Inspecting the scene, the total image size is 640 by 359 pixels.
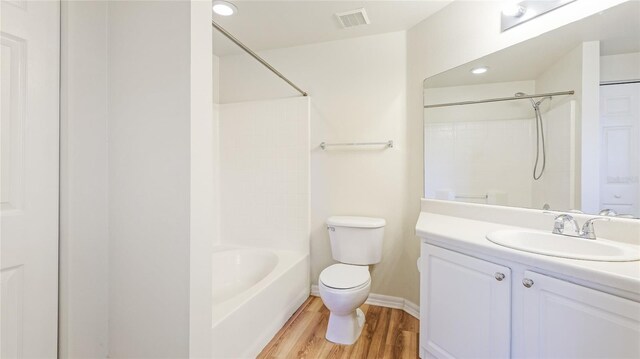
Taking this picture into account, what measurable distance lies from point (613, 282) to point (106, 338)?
6.04 ft

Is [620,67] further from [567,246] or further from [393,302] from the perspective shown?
[393,302]

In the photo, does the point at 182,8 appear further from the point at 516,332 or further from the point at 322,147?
the point at 516,332

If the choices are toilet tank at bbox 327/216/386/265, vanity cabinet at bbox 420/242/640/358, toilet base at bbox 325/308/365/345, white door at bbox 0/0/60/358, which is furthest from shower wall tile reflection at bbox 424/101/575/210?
white door at bbox 0/0/60/358

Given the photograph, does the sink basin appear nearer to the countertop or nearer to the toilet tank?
the countertop

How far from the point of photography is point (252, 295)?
1623 mm

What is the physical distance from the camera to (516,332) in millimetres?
1097

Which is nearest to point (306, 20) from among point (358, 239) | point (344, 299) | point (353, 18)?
point (353, 18)

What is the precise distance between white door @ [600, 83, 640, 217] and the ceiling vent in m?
1.47

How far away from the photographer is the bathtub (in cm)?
140

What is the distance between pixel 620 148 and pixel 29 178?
231 cm

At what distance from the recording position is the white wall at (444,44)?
4.78ft

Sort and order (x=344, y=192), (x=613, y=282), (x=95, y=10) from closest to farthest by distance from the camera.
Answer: (x=613, y=282), (x=95, y=10), (x=344, y=192)

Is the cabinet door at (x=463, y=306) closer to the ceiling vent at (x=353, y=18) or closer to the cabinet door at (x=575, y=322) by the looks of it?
the cabinet door at (x=575, y=322)

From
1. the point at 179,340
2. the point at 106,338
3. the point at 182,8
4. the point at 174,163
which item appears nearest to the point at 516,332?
the point at 179,340
